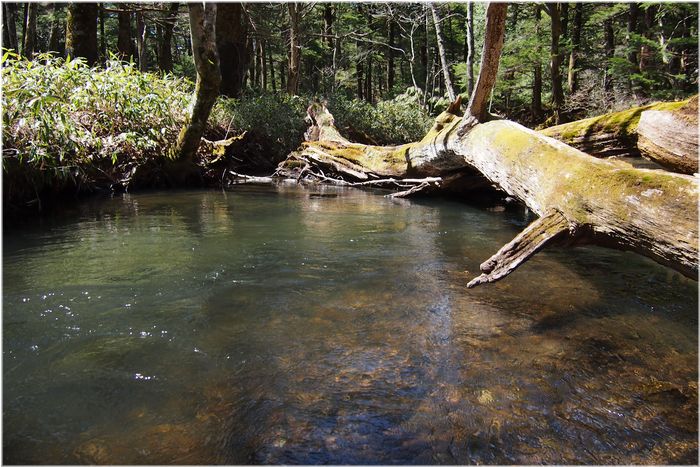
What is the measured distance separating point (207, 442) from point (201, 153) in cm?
946

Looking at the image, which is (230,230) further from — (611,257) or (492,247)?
(611,257)

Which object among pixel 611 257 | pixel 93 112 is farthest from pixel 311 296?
pixel 93 112

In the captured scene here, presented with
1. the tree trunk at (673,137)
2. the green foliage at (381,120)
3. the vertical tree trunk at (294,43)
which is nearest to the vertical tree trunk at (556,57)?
the green foliage at (381,120)

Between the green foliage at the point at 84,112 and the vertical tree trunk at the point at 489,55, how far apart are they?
562 centimetres

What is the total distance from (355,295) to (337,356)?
3.22 ft

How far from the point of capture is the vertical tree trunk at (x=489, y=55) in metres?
6.55

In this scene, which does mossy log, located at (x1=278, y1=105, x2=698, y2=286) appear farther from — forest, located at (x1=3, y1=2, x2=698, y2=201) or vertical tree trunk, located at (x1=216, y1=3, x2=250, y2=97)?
vertical tree trunk, located at (x1=216, y1=3, x2=250, y2=97)

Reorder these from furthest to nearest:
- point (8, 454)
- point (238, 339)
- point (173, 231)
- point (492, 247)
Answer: point (173, 231) < point (492, 247) < point (238, 339) < point (8, 454)

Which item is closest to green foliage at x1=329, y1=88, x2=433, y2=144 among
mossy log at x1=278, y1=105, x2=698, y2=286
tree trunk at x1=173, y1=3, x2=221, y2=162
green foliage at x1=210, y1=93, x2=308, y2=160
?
green foliage at x1=210, y1=93, x2=308, y2=160

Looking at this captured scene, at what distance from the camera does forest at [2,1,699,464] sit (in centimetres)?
204

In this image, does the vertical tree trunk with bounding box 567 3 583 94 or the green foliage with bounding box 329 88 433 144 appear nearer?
the green foliage with bounding box 329 88 433 144

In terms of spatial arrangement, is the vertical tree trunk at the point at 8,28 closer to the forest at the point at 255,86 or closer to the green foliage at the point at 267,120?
the forest at the point at 255,86

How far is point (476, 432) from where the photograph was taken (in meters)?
2.04

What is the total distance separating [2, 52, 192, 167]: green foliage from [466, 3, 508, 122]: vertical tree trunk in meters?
5.62
